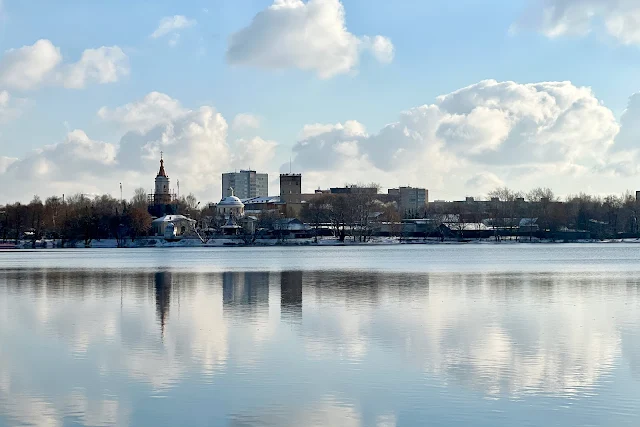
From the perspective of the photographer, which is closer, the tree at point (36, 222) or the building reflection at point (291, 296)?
the building reflection at point (291, 296)

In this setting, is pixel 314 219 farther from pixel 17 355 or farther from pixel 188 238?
pixel 17 355

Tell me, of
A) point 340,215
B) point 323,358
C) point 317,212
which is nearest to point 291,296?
point 323,358

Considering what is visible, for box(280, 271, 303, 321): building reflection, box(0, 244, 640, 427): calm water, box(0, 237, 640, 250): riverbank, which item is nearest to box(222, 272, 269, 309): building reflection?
box(0, 244, 640, 427): calm water

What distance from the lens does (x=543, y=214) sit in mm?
157125

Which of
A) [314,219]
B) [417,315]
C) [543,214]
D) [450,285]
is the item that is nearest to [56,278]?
[450,285]

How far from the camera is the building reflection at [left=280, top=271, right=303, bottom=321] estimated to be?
2823 cm

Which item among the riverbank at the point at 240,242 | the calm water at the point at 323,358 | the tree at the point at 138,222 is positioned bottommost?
the calm water at the point at 323,358

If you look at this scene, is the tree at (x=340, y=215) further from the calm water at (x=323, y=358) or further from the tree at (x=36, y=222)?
the calm water at (x=323, y=358)

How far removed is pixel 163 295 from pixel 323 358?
1781cm

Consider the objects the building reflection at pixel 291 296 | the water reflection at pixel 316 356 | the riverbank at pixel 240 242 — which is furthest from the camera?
the riverbank at pixel 240 242

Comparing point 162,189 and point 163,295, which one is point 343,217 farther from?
point 163,295

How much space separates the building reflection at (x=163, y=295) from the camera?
2770 centimetres

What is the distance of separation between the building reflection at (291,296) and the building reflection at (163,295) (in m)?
3.46

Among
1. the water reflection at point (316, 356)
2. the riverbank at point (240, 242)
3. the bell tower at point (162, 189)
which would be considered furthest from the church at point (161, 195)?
the water reflection at point (316, 356)
